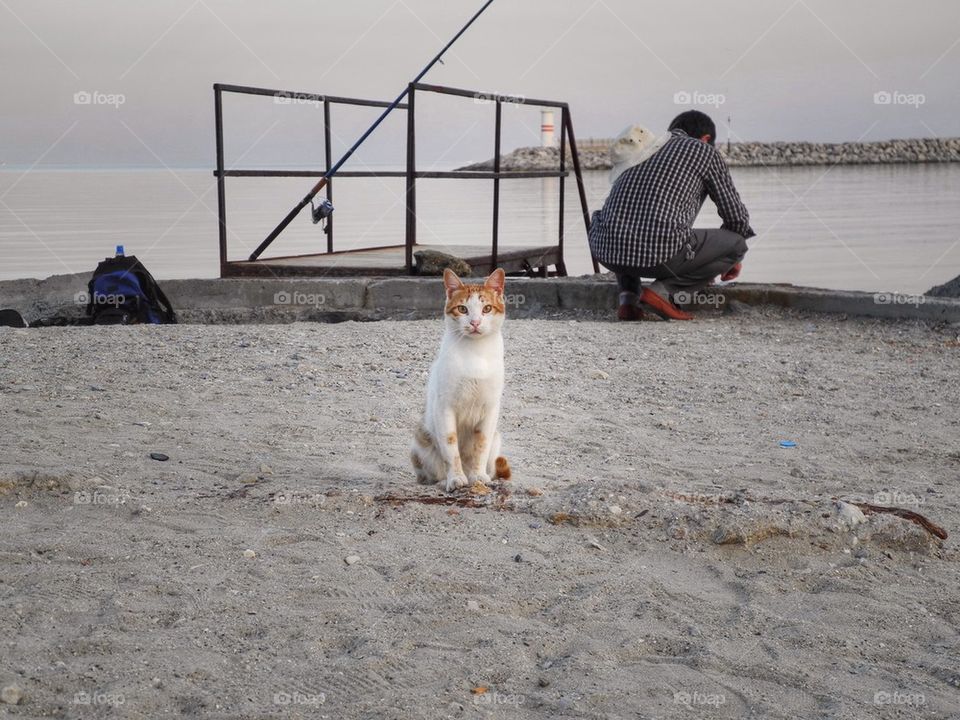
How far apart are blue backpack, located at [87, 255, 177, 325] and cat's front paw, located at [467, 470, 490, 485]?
4.97 m

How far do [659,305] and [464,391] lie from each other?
4267mm

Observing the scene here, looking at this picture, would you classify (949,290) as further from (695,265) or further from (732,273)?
(695,265)

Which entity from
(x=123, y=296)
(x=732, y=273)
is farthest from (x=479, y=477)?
(x=123, y=296)

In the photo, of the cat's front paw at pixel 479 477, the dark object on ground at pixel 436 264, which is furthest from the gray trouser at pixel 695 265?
the cat's front paw at pixel 479 477

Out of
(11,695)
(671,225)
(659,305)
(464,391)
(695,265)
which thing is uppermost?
(671,225)

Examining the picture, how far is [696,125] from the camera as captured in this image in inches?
308

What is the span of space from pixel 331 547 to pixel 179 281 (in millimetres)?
6320

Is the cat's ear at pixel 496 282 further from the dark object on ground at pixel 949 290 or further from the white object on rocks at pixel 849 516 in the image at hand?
the dark object on ground at pixel 949 290

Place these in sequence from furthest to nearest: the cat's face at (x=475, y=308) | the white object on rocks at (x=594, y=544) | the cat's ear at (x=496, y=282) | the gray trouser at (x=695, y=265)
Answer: the gray trouser at (x=695, y=265)
the cat's ear at (x=496, y=282)
the cat's face at (x=475, y=308)
the white object on rocks at (x=594, y=544)

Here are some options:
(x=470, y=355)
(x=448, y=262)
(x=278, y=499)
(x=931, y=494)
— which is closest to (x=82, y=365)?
(x=278, y=499)

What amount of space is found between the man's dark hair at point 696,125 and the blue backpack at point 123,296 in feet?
14.3

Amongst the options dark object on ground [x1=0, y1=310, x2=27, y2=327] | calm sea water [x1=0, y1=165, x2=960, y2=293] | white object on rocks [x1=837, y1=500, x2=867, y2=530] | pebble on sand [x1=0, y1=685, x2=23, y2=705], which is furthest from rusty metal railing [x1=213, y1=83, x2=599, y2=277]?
pebble on sand [x1=0, y1=685, x2=23, y2=705]

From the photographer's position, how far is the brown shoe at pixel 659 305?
7.81 meters

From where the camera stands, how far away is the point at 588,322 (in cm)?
787
